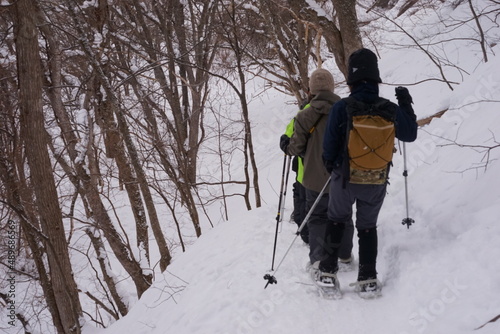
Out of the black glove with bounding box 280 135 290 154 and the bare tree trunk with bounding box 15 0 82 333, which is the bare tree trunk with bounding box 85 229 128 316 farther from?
the black glove with bounding box 280 135 290 154

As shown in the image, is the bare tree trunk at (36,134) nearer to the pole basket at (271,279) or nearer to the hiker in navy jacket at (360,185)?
the pole basket at (271,279)

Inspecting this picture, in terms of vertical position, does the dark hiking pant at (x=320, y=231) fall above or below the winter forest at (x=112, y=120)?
below

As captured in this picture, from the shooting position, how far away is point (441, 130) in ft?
A: 18.5

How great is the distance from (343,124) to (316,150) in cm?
67

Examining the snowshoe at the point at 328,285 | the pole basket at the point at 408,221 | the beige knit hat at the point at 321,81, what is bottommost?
the snowshoe at the point at 328,285

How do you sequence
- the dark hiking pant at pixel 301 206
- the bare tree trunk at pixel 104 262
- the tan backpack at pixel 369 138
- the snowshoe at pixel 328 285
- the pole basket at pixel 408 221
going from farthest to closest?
the bare tree trunk at pixel 104 262 < the dark hiking pant at pixel 301 206 < the pole basket at pixel 408 221 < the snowshoe at pixel 328 285 < the tan backpack at pixel 369 138

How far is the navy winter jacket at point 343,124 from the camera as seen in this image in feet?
9.46

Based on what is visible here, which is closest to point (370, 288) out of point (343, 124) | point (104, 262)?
point (343, 124)

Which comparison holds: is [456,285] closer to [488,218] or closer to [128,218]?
[488,218]

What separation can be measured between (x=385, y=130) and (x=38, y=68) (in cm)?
385

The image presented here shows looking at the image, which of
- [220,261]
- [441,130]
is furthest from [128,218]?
[441,130]

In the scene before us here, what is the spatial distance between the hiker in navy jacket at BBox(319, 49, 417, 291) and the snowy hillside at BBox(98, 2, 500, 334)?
0.35m

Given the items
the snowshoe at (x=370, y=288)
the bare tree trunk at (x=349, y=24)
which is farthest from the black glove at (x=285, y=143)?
the bare tree trunk at (x=349, y=24)

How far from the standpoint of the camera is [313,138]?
3.54 meters
